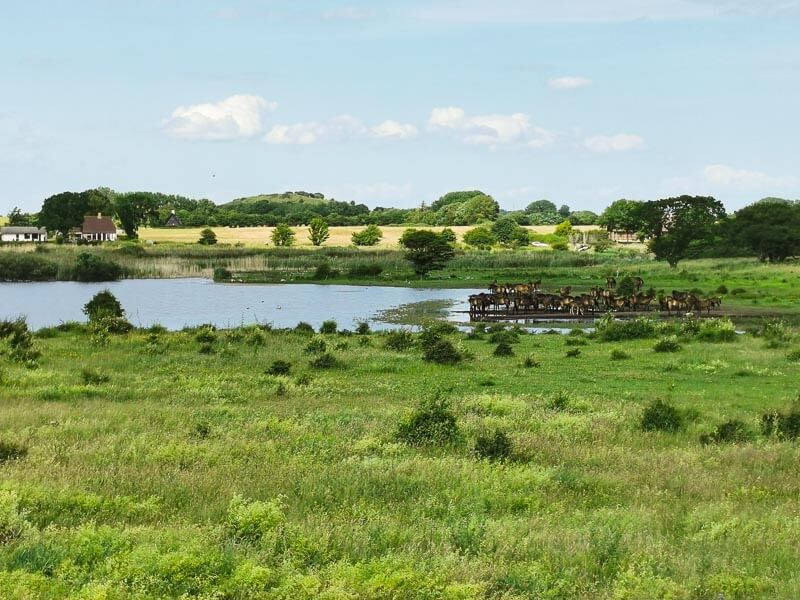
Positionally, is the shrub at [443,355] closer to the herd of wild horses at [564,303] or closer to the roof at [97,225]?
the herd of wild horses at [564,303]

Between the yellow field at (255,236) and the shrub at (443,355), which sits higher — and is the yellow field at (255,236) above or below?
above

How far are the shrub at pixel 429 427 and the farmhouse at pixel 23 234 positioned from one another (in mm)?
142740

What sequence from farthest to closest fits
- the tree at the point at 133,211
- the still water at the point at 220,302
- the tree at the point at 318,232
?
the tree at the point at 133,211
the tree at the point at 318,232
the still water at the point at 220,302

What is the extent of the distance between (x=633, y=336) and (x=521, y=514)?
27.9 meters

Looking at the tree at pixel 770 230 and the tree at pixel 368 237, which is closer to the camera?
the tree at pixel 770 230

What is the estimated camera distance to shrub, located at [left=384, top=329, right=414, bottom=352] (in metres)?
33.1

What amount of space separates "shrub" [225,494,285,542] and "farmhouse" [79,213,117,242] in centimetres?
13990

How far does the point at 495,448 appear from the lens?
1374cm

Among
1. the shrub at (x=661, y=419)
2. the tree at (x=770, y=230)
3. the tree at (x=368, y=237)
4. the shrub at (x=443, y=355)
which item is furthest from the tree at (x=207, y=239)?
the shrub at (x=661, y=419)

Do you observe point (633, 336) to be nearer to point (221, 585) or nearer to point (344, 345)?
point (344, 345)

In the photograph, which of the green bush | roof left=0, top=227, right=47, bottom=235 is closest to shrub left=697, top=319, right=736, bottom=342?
the green bush

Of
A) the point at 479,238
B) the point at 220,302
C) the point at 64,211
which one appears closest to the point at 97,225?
the point at 64,211

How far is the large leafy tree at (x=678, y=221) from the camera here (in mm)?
89188

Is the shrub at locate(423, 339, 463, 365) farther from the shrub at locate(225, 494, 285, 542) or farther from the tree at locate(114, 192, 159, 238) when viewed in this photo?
the tree at locate(114, 192, 159, 238)
